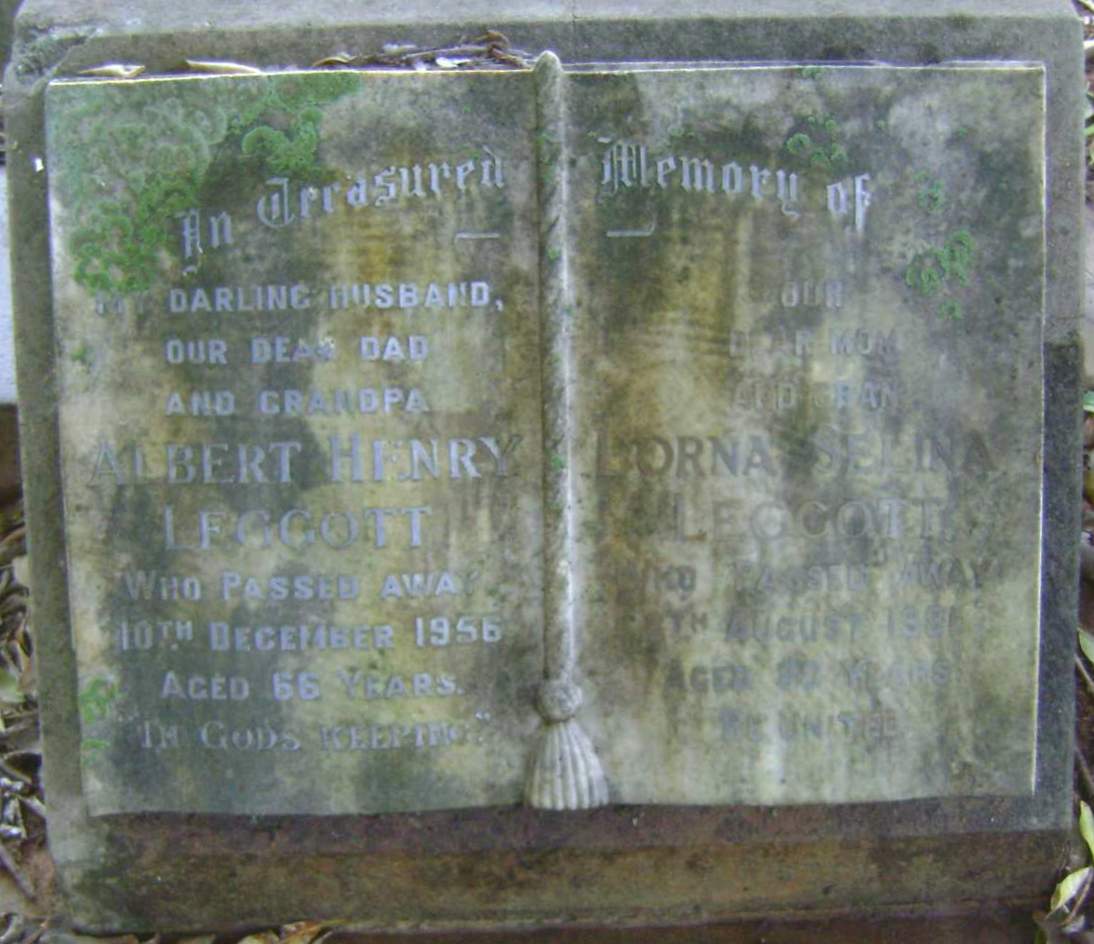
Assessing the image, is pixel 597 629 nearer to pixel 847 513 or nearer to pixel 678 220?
pixel 847 513

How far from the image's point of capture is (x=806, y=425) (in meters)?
2.08

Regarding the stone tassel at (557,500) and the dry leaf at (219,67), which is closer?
the stone tassel at (557,500)

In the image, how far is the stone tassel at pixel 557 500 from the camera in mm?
2016

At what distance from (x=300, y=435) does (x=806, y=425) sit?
960 mm

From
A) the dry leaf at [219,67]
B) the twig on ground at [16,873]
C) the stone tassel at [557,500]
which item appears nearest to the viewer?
the stone tassel at [557,500]

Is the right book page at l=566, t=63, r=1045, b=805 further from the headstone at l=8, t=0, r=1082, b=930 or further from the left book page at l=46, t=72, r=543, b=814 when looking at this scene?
the left book page at l=46, t=72, r=543, b=814

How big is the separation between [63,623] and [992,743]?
190 cm

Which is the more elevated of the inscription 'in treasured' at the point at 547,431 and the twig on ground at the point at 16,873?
the inscription 'in treasured' at the point at 547,431

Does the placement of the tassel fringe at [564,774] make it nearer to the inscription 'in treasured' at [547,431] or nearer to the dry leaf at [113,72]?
the inscription 'in treasured' at [547,431]

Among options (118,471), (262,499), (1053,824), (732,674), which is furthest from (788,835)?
(118,471)

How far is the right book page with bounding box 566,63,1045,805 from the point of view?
205 cm

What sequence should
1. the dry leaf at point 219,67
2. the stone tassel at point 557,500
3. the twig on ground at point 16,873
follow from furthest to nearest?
the twig on ground at point 16,873, the dry leaf at point 219,67, the stone tassel at point 557,500

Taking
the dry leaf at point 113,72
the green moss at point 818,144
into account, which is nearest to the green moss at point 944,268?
the green moss at point 818,144

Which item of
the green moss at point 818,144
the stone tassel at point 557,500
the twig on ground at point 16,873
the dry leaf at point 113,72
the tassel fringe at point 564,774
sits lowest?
the twig on ground at point 16,873
